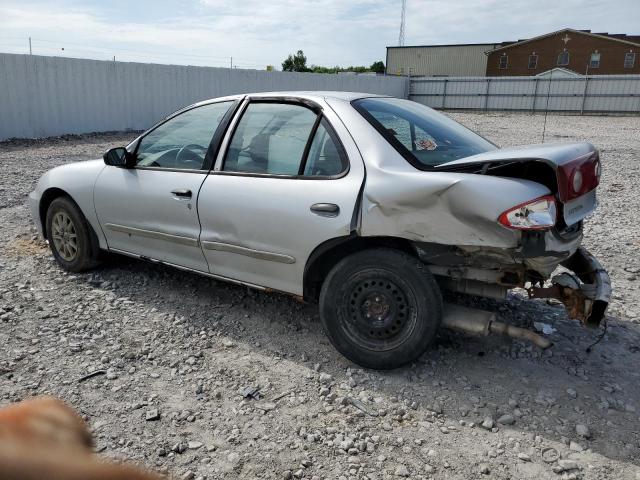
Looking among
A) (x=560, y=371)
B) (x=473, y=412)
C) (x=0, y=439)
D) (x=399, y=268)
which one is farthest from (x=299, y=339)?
(x=0, y=439)

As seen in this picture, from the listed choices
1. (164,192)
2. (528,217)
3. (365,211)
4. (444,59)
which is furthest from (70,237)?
(444,59)

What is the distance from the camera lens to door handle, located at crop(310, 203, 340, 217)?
10.7 ft

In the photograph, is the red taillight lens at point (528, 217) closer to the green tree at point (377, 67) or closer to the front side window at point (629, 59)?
the front side window at point (629, 59)

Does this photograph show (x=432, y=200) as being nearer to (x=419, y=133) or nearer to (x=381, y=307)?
(x=381, y=307)

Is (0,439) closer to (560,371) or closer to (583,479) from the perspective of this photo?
(583,479)

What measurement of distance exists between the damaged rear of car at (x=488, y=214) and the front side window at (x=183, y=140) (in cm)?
126

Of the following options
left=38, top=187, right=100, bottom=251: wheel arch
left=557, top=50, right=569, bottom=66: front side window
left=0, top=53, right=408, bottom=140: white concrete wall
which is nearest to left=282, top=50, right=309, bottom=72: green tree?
left=557, top=50, right=569, bottom=66: front side window

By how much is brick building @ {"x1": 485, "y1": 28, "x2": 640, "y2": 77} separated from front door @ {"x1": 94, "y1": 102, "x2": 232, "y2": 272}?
1999 inches

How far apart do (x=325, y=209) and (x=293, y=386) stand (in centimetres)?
110

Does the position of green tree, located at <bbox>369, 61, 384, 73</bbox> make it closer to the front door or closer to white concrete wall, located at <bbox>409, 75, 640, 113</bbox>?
white concrete wall, located at <bbox>409, 75, 640, 113</bbox>

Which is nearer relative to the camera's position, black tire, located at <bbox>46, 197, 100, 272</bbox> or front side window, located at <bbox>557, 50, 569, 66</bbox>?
black tire, located at <bbox>46, 197, 100, 272</bbox>

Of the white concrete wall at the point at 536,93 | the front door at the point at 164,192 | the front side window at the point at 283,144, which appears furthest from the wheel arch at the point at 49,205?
the white concrete wall at the point at 536,93

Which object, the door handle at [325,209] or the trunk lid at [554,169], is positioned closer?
the trunk lid at [554,169]

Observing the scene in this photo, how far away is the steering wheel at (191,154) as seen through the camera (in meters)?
4.02
